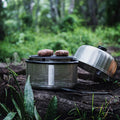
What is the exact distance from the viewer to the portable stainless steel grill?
180cm

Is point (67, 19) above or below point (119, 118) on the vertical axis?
above

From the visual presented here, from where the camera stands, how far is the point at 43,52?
79.2 inches

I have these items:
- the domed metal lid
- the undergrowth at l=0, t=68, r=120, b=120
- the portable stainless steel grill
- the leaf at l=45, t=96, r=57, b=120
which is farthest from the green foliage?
the leaf at l=45, t=96, r=57, b=120

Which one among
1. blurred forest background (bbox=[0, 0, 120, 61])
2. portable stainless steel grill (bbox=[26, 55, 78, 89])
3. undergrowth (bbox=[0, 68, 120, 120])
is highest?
blurred forest background (bbox=[0, 0, 120, 61])

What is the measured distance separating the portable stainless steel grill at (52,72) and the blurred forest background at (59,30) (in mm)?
940

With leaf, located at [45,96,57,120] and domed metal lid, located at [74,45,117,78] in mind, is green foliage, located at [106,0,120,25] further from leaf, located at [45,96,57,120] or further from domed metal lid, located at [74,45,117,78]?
leaf, located at [45,96,57,120]

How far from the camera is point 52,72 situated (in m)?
1.79

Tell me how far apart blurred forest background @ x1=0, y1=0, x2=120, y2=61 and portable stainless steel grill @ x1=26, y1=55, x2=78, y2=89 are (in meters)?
0.94

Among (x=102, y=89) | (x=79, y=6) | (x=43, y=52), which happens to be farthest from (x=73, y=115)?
(x=79, y=6)

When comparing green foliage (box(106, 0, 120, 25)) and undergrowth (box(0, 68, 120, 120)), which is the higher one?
green foliage (box(106, 0, 120, 25))

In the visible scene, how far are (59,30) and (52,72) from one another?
6991 mm

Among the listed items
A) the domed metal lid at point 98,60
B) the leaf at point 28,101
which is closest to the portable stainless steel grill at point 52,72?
the domed metal lid at point 98,60

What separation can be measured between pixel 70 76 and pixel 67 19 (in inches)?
292

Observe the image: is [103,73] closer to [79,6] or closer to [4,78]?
[4,78]
